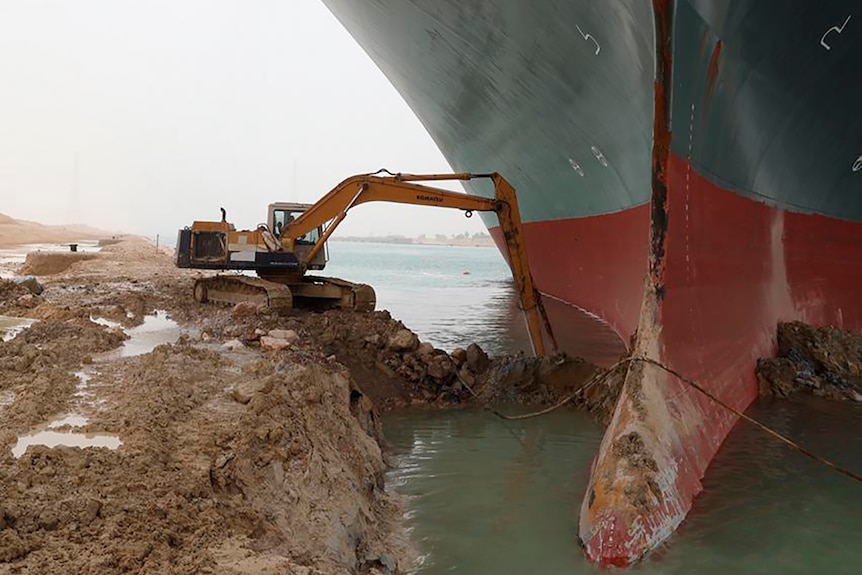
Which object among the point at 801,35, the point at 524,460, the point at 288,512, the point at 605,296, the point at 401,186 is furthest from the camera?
the point at 605,296

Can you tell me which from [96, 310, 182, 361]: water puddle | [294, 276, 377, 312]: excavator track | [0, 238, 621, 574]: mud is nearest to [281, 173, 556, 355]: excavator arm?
[0, 238, 621, 574]: mud

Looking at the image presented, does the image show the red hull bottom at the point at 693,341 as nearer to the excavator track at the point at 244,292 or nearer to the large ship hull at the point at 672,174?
the large ship hull at the point at 672,174

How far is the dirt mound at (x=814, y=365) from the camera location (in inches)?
276

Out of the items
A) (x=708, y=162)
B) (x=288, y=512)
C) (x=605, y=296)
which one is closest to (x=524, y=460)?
(x=288, y=512)

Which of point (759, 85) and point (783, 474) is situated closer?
point (783, 474)

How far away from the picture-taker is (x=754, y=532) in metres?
3.89

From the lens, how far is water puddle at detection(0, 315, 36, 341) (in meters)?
5.94

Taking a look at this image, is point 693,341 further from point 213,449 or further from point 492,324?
point 492,324

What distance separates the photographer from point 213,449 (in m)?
3.16

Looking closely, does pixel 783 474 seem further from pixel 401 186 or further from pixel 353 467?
pixel 401 186

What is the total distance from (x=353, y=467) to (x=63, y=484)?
6.49ft

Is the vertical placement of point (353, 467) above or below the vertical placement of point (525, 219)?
below

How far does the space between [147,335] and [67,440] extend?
3878 mm

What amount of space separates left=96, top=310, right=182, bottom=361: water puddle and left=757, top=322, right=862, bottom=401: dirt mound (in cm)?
682
